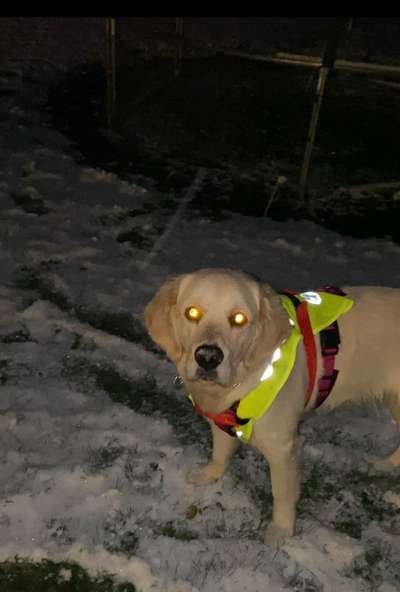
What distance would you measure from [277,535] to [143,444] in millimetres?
1080

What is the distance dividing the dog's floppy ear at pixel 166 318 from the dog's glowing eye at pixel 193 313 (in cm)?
12

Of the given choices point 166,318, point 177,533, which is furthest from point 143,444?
point 166,318

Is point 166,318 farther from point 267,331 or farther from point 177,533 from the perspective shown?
point 177,533

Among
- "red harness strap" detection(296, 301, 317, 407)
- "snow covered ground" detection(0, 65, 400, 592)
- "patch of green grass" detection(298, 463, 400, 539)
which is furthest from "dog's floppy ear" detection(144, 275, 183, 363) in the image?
"patch of green grass" detection(298, 463, 400, 539)

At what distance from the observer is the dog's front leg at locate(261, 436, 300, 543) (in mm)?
2844

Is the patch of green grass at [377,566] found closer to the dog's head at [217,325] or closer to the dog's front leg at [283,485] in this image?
the dog's front leg at [283,485]

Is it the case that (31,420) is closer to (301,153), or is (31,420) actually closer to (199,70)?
(301,153)

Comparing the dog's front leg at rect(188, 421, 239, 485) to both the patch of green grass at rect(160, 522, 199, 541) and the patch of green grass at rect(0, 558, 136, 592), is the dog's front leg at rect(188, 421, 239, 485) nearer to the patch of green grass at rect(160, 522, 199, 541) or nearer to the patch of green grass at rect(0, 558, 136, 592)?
the patch of green grass at rect(160, 522, 199, 541)

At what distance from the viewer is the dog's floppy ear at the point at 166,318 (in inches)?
112

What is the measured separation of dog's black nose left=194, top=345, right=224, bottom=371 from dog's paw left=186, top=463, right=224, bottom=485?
1178mm

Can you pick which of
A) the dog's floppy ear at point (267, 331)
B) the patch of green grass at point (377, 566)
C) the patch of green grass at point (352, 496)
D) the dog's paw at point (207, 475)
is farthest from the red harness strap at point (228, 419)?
the patch of green grass at point (377, 566)

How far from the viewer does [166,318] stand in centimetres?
285

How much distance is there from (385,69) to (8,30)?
44.2 feet

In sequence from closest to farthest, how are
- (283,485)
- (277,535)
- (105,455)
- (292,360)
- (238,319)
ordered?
(238,319)
(292,360)
(283,485)
(277,535)
(105,455)
